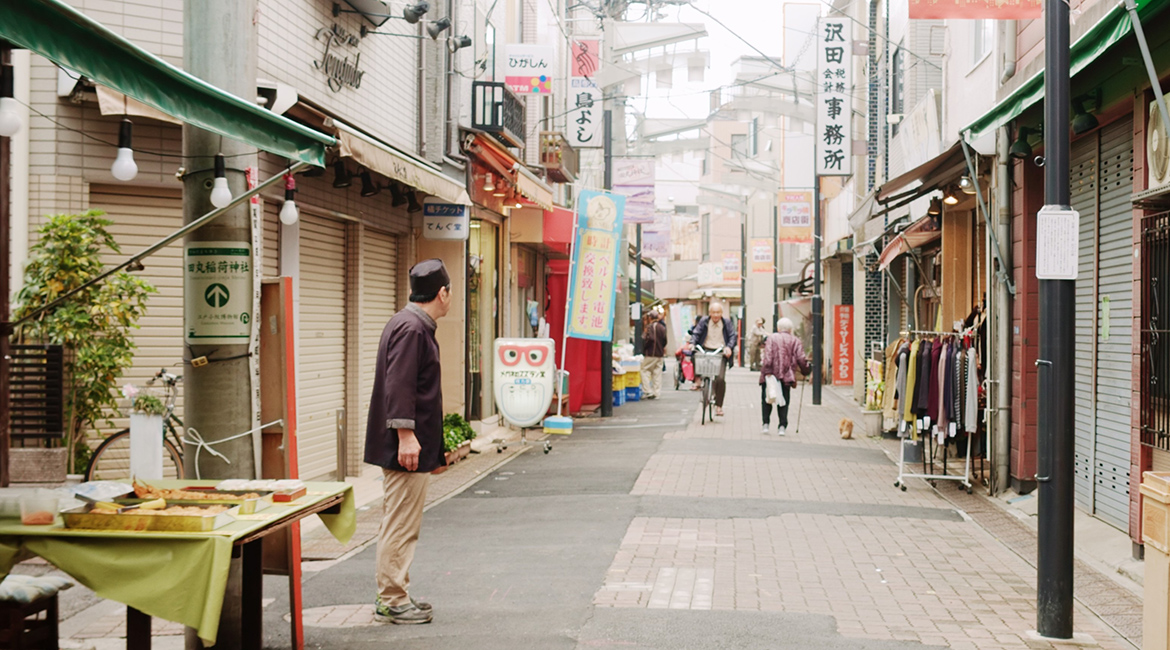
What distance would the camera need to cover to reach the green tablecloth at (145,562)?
4.32m

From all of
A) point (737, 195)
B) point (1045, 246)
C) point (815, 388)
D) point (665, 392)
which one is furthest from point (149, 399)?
point (737, 195)

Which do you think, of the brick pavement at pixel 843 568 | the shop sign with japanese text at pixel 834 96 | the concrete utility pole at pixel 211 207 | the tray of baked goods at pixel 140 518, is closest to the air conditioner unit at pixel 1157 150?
the brick pavement at pixel 843 568

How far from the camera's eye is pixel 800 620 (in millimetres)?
6352

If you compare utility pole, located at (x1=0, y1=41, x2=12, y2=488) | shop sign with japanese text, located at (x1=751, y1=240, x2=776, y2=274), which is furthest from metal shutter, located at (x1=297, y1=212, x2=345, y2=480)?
shop sign with japanese text, located at (x1=751, y1=240, x2=776, y2=274)

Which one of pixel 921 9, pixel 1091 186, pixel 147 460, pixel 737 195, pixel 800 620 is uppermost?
pixel 737 195

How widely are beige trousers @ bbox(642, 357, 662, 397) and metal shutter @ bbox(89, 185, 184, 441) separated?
17644mm

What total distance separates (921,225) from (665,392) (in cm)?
1410

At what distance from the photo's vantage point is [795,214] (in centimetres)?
3166

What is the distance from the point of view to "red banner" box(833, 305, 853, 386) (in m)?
31.0

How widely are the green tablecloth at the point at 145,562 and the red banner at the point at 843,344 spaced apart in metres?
27.8

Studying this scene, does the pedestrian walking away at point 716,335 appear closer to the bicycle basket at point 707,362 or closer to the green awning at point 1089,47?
the bicycle basket at point 707,362

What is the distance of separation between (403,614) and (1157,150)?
19.8 feet

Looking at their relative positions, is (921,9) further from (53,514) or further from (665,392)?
(665,392)

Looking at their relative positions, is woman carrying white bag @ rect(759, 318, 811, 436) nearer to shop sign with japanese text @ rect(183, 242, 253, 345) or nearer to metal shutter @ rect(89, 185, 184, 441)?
metal shutter @ rect(89, 185, 184, 441)
